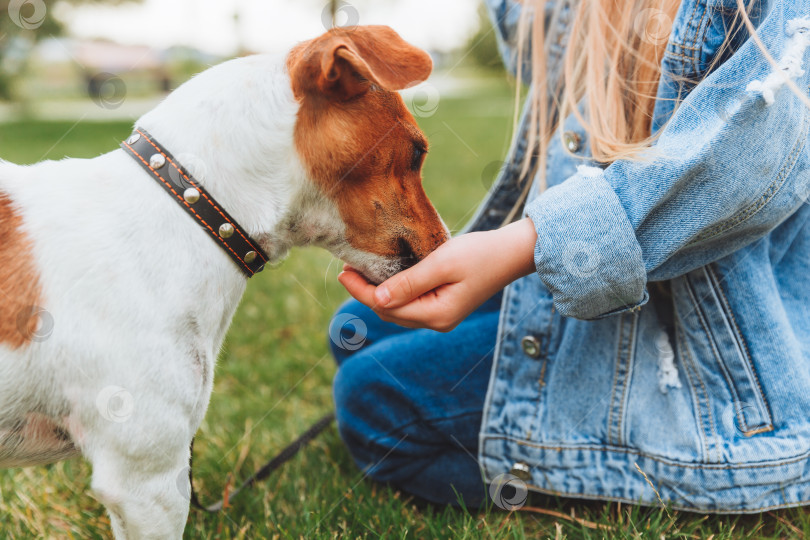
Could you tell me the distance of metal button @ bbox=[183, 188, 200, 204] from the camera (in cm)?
154

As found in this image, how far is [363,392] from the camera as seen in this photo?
2.38 m

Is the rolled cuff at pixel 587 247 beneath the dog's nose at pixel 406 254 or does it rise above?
beneath

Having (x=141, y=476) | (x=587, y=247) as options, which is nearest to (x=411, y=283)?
(x=587, y=247)

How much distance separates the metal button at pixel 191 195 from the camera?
1541 mm

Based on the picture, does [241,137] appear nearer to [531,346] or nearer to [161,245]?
[161,245]

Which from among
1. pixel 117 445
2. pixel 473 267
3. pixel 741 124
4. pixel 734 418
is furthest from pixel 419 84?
pixel 734 418

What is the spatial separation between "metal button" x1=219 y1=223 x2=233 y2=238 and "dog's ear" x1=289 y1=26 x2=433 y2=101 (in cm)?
36

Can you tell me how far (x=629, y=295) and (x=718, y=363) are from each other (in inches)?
15.8

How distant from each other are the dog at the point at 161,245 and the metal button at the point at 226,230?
30 millimetres

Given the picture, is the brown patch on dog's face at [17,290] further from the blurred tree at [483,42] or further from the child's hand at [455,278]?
the blurred tree at [483,42]

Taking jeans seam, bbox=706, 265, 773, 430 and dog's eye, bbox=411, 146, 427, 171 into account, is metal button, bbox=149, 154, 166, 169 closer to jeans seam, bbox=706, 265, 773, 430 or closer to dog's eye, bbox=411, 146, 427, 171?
dog's eye, bbox=411, 146, 427, 171

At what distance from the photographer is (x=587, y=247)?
5.67 feet

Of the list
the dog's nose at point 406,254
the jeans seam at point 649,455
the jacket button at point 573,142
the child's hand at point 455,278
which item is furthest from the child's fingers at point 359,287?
the jacket button at point 573,142

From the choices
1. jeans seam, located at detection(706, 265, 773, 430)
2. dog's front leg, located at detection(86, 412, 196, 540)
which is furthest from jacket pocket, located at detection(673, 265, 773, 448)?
dog's front leg, located at detection(86, 412, 196, 540)
